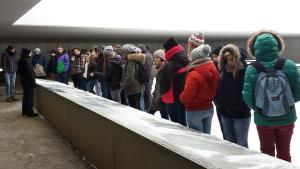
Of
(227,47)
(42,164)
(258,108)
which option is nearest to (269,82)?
(258,108)

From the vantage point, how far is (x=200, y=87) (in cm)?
409

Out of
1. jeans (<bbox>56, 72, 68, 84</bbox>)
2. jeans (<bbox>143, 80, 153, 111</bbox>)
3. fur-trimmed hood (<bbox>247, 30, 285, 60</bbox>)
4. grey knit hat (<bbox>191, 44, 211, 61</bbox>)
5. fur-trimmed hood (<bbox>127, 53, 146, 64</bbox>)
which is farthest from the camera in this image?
jeans (<bbox>56, 72, 68, 84</bbox>)

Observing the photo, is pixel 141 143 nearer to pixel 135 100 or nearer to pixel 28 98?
pixel 135 100

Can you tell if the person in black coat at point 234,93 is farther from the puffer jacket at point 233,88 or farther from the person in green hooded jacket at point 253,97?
the person in green hooded jacket at point 253,97

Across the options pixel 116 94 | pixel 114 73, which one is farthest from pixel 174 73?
pixel 116 94

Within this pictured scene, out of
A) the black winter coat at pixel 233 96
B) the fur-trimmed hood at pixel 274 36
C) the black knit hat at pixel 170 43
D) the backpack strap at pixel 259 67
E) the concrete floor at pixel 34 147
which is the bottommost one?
the concrete floor at pixel 34 147

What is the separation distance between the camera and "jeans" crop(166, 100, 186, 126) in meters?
4.95

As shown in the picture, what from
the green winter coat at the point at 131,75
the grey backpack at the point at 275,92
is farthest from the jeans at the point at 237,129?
the green winter coat at the point at 131,75

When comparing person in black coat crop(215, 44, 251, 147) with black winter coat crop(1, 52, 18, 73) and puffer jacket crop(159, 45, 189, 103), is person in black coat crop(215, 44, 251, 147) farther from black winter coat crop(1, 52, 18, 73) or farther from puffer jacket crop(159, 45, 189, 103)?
black winter coat crop(1, 52, 18, 73)

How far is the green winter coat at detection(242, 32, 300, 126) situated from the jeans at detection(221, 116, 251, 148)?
477 millimetres

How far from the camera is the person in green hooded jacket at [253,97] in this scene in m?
3.30

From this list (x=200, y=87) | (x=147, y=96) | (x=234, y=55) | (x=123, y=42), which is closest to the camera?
(x=234, y=55)

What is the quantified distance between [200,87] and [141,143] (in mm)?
1319

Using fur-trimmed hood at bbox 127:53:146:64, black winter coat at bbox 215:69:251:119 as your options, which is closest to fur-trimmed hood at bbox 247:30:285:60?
black winter coat at bbox 215:69:251:119
